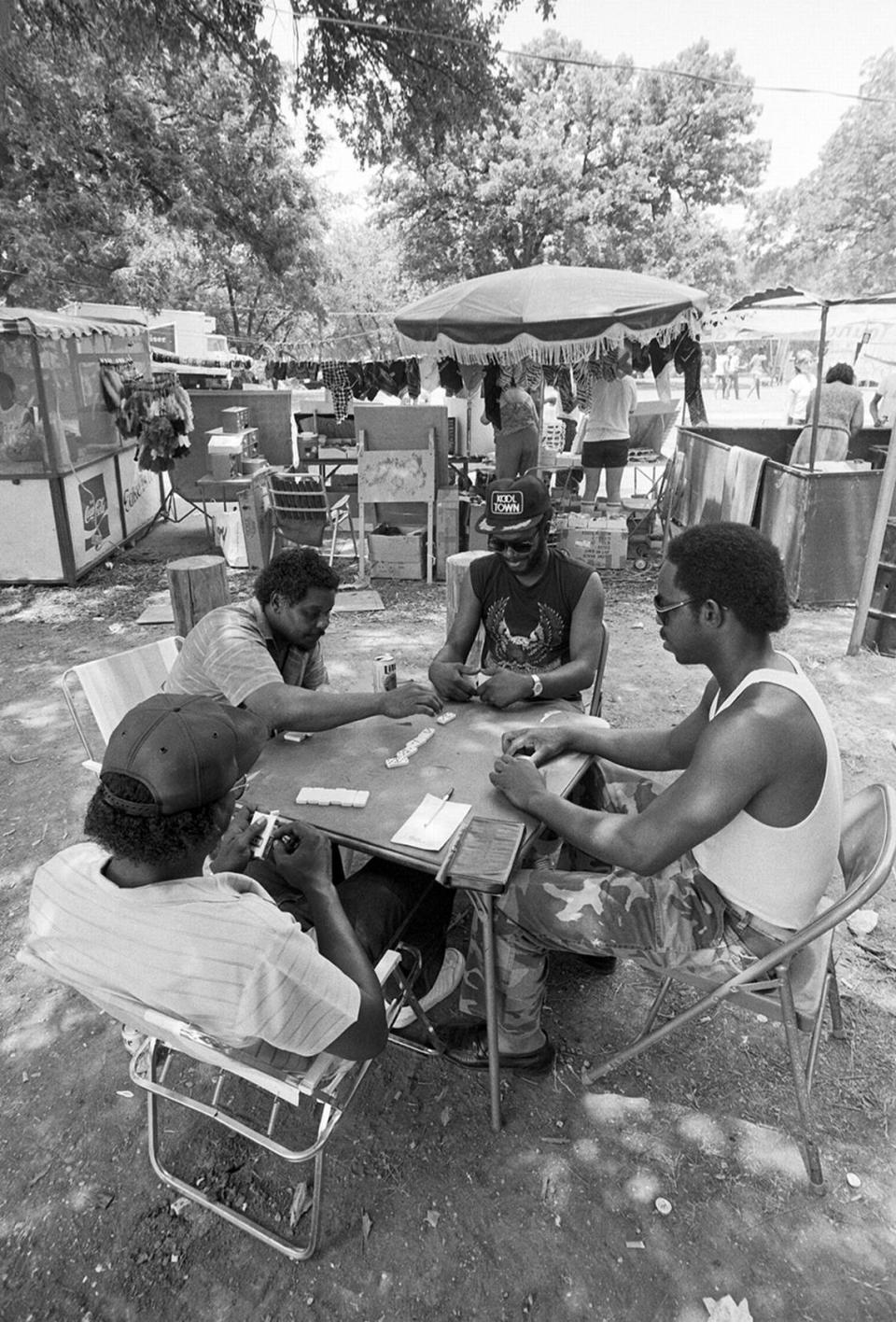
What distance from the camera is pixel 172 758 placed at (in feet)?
4.98

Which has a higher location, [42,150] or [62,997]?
[42,150]

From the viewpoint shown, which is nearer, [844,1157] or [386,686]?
[844,1157]

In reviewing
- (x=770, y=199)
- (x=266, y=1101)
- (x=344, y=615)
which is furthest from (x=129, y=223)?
(x=770, y=199)

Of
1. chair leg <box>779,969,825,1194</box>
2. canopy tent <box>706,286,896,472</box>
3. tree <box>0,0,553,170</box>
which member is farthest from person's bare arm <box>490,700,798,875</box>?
tree <box>0,0,553,170</box>

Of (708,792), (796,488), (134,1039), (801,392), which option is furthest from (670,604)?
(801,392)

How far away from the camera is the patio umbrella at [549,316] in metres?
6.74

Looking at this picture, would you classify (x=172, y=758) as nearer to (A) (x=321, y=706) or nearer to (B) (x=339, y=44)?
(A) (x=321, y=706)

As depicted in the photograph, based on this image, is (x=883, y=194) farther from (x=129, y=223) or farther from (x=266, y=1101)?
(x=266, y=1101)

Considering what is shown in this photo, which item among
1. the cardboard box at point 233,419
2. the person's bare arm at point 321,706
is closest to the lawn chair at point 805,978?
the person's bare arm at point 321,706

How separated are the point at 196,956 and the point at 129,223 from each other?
1992 cm

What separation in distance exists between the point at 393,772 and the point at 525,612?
129cm

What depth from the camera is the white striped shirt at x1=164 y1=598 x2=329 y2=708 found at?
283 centimetres

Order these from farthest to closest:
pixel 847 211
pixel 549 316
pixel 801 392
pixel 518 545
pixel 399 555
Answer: pixel 847 211 → pixel 801 392 → pixel 399 555 → pixel 549 316 → pixel 518 545

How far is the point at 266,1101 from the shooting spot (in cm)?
248
